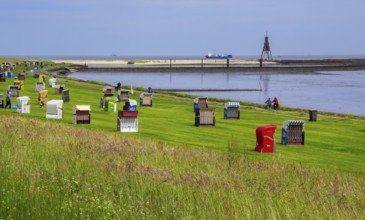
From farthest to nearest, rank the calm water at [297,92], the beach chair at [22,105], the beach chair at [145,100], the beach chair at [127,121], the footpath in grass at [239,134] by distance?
the calm water at [297,92]
the beach chair at [145,100]
the beach chair at [22,105]
the beach chair at [127,121]
the footpath in grass at [239,134]

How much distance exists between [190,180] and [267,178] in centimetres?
303

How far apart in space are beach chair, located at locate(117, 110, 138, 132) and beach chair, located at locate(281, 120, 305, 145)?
24.6ft

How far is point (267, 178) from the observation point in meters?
14.2

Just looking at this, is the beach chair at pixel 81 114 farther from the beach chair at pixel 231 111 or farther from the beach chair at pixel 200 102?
the beach chair at pixel 200 102

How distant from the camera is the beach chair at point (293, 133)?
98.8ft

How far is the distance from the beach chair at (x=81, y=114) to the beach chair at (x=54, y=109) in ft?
7.98

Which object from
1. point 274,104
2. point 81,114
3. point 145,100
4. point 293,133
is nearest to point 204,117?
point 81,114

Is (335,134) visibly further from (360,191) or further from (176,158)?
(360,191)

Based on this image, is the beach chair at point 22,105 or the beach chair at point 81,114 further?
the beach chair at point 22,105

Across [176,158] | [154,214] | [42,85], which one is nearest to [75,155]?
[176,158]

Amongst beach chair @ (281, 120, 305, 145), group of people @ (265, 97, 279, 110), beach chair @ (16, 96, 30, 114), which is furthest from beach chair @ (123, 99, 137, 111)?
group of people @ (265, 97, 279, 110)

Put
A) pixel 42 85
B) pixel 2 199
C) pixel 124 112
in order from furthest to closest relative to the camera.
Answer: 1. pixel 42 85
2. pixel 124 112
3. pixel 2 199

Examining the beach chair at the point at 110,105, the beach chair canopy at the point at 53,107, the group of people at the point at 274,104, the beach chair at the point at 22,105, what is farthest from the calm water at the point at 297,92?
the beach chair canopy at the point at 53,107

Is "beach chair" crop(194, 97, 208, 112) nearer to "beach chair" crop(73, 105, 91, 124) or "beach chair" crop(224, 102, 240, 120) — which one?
"beach chair" crop(224, 102, 240, 120)
